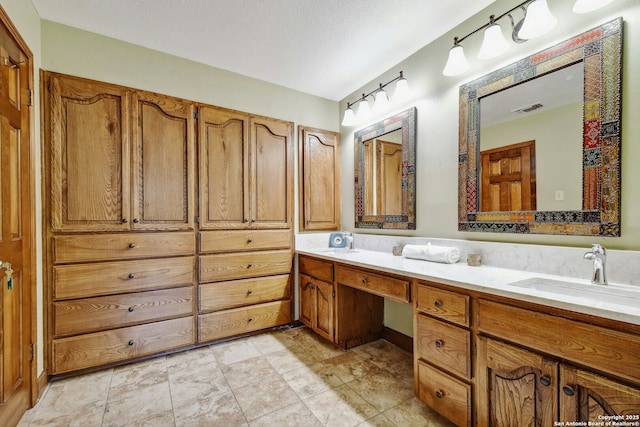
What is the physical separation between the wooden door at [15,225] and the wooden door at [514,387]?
230 cm

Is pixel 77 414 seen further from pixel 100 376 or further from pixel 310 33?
pixel 310 33

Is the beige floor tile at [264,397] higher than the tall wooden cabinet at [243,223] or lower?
lower

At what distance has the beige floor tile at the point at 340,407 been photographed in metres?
1.51

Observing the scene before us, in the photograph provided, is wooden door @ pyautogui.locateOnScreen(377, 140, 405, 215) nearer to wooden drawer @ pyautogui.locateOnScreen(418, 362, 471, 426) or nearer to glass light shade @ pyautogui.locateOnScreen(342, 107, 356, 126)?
glass light shade @ pyautogui.locateOnScreen(342, 107, 356, 126)

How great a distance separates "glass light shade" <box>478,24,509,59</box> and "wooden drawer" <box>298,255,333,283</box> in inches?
70.0

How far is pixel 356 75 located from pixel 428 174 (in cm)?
122

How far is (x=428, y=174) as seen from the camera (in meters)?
2.16

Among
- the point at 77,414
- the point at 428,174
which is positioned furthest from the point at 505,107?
the point at 77,414

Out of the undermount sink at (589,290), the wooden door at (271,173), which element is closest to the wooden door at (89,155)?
the wooden door at (271,173)

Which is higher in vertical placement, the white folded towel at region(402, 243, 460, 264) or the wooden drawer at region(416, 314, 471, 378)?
the white folded towel at region(402, 243, 460, 264)

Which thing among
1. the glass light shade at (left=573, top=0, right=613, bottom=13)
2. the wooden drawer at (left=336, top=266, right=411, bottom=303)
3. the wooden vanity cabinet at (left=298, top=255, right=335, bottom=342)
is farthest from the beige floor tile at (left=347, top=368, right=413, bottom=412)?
the glass light shade at (left=573, top=0, right=613, bottom=13)

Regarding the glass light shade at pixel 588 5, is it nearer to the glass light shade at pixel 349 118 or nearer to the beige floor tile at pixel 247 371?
the glass light shade at pixel 349 118

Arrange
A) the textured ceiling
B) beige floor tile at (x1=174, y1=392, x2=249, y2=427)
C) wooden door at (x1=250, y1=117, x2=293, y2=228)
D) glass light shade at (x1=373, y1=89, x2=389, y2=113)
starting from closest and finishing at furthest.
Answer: beige floor tile at (x1=174, y1=392, x2=249, y2=427) < the textured ceiling < glass light shade at (x1=373, y1=89, x2=389, y2=113) < wooden door at (x1=250, y1=117, x2=293, y2=228)

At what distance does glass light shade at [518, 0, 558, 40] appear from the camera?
55.5 inches
